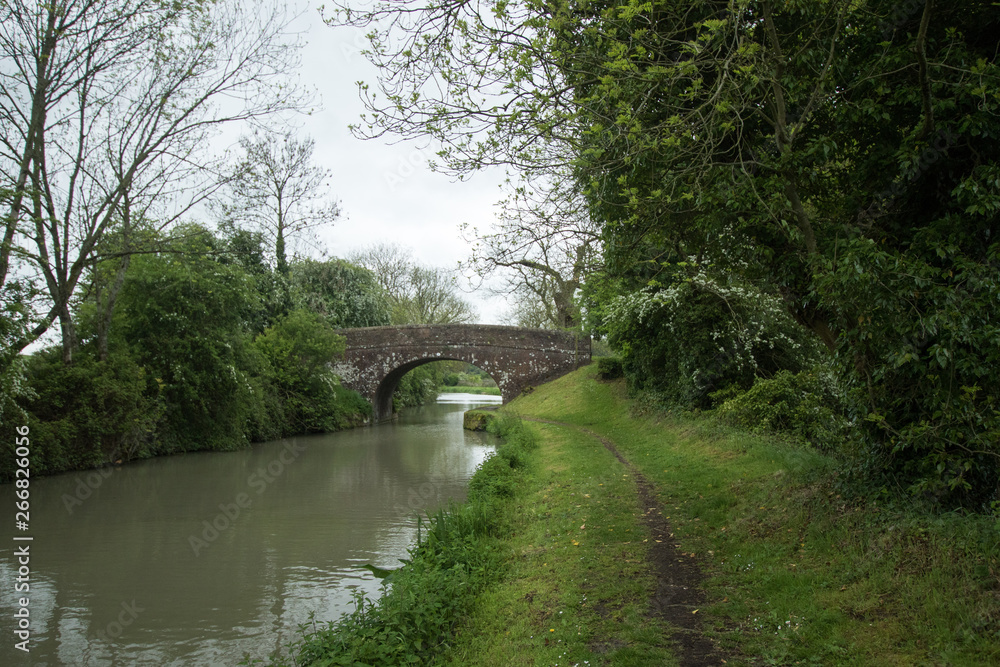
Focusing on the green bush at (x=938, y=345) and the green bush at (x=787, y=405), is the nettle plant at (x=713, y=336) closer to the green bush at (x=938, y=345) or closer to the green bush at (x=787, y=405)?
the green bush at (x=787, y=405)

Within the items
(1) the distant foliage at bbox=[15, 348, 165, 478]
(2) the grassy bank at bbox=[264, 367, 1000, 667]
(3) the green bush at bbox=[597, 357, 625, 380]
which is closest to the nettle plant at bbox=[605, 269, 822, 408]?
(2) the grassy bank at bbox=[264, 367, 1000, 667]

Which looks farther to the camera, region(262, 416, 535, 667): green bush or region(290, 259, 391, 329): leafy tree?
region(290, 259, 391, 329): leafy tree

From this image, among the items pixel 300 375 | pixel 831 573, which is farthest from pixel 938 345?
pixel 300 375

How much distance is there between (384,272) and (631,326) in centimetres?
2790

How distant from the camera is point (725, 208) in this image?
5496 millimetres

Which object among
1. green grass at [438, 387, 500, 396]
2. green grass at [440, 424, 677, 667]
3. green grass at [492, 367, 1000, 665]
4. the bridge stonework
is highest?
the bridge stonework

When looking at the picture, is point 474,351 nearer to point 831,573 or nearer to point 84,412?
point 84,412

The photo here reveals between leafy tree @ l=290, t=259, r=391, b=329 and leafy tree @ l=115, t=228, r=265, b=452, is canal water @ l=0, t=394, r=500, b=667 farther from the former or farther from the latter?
leafy tree @ l=290, t=259, r=391, b=329

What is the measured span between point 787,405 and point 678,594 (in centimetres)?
637

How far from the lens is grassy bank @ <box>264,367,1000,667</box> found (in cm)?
353

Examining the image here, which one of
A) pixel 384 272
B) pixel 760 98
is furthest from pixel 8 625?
pixel 384 272

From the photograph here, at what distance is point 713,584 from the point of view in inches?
180

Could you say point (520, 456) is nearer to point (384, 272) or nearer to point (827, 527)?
point (827, 527)

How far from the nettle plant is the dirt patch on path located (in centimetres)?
523
